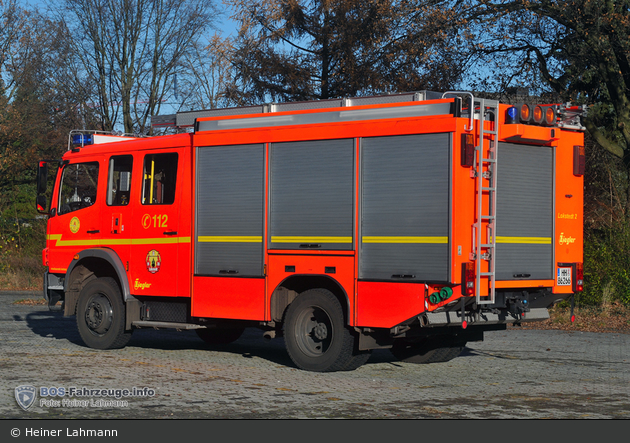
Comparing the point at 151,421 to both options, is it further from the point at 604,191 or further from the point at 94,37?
the point at 94,37

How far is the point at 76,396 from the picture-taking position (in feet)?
26.4

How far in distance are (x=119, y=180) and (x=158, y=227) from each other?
1.20 m

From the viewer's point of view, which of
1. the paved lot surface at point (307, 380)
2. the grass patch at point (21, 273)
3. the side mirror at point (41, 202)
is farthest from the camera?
the grass patch at point (21, 273)

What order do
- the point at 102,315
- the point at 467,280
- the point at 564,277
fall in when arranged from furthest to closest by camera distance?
the point at 102,315 → the point at 564,277 → the point at 467,280

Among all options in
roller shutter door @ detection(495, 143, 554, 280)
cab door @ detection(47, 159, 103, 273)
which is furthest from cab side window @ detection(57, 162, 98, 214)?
roller shutter door @ detection(495, 143, 554, 280)

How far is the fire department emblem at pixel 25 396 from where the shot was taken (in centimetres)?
759

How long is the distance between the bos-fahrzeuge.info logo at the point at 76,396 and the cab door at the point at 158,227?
9.60 ft

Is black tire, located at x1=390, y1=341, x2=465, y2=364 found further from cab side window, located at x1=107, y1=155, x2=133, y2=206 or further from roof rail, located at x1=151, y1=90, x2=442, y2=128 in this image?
cab side window, located at x1=107, y1=155, x2=133, y2=206

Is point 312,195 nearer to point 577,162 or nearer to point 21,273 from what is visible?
point 577,162

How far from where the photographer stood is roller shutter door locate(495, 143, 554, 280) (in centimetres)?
941

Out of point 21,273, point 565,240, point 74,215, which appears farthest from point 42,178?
point 21,273

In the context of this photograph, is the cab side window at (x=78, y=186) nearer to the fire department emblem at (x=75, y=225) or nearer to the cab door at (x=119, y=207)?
the fire department emblem at (x=75, y=225)

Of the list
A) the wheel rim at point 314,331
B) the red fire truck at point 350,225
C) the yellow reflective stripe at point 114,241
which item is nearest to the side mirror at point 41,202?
the yellow reflective stripe at point 114,241

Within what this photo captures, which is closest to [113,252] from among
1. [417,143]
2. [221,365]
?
[221,365]
